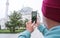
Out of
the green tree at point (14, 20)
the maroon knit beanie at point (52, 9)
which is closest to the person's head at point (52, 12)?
the maroon knit beanie at point (52, 9)

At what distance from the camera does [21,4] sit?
1096 millimetres

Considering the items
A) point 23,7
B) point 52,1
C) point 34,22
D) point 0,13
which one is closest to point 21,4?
point 23,7

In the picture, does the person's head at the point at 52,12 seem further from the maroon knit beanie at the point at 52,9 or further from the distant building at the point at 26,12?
the distant building at the point at 26,12

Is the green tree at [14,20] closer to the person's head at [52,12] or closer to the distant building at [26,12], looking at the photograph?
the distant building at [26,12]

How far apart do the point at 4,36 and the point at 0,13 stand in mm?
142

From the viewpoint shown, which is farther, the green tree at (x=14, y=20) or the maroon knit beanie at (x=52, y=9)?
the green tree at (x=14, y=20)

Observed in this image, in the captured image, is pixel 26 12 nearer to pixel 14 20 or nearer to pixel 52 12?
pixel 14 20

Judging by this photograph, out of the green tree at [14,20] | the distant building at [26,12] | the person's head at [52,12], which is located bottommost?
the green tree at [14,20]

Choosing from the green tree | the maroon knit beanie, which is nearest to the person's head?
the maroon knit beanie

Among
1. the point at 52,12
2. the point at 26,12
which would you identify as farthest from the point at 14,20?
the point at 52,12

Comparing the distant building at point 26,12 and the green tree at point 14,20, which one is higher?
the distant building at point 26,12

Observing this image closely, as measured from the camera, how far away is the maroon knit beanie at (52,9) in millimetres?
483

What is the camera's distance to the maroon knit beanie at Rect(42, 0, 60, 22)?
19.0 inches

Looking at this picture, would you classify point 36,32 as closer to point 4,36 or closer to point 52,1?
point 4,36
